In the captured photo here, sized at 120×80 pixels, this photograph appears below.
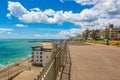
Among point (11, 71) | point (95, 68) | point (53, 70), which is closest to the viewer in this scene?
point (53, 70)

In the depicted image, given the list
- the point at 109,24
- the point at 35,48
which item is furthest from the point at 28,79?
the point at 109,24

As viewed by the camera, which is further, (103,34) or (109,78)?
(103,34)

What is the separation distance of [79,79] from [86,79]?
0.92 ft

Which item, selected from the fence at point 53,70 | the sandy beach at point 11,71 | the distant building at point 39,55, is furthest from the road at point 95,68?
the distant building at point 39,55

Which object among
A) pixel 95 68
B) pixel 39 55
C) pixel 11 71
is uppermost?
pixel 95 68

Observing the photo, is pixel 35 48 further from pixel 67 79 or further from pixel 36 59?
pixel 67 79

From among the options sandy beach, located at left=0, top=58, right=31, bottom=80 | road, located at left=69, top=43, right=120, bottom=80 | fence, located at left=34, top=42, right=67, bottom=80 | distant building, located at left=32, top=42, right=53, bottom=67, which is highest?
fence, located at left=34, top=42, right=67, bottom=80

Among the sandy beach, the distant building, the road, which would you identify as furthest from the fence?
the distant building

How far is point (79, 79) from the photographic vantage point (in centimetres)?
747

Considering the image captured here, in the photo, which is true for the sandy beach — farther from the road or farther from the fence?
the fence

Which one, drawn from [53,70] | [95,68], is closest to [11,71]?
[95,68]

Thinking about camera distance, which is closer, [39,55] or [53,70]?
[53,70]

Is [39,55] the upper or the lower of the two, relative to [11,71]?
upper

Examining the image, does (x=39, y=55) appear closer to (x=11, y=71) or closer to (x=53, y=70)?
(x=11, y=71)
